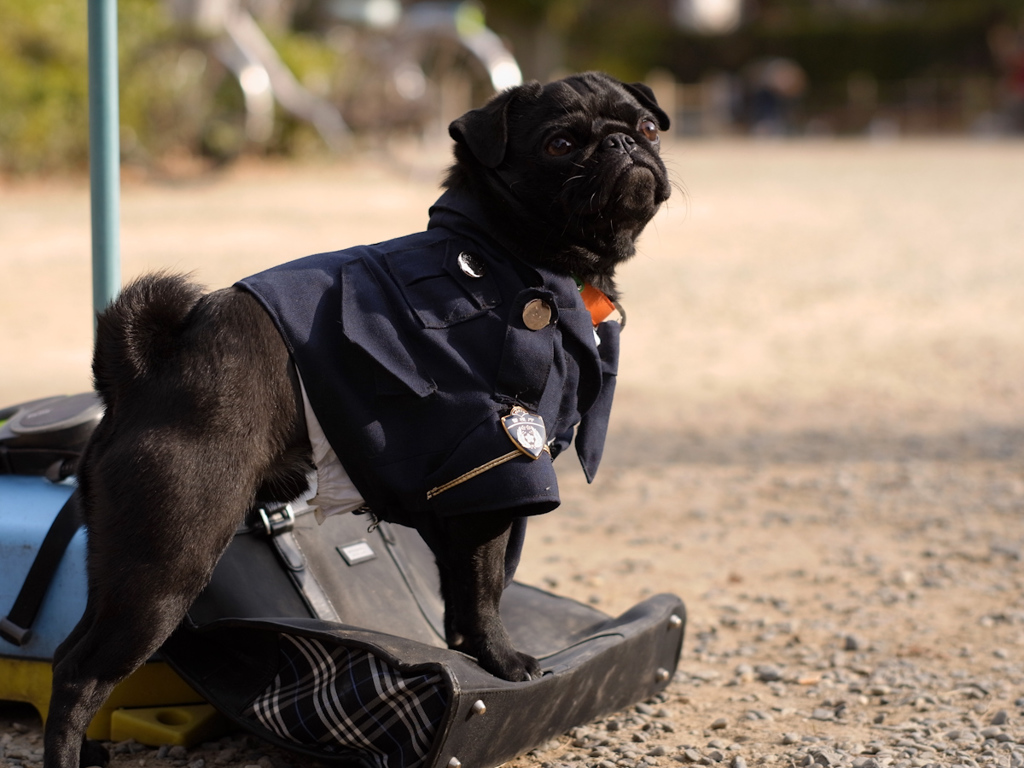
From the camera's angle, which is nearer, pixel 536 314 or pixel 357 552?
pixel 536 314

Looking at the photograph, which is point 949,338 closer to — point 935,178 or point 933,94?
point 935,178

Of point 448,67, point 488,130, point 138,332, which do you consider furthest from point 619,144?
point 448,67

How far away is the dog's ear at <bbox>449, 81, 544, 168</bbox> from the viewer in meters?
2.62

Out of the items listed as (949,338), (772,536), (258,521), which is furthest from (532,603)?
(949,338)

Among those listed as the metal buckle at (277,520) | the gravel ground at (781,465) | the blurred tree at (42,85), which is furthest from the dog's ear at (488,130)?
the blurred tree at (42,85)

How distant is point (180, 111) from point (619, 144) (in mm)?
14990

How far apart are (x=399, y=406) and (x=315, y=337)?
227mm

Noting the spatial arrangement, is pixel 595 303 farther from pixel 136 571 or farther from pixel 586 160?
pixel 136 571

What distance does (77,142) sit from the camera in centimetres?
1520

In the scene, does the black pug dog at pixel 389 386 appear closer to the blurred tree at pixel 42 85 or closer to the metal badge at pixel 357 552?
the metal badge at pixel 357 552

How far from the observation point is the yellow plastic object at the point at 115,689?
282 centimetres

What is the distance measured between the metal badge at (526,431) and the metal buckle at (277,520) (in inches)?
32.0

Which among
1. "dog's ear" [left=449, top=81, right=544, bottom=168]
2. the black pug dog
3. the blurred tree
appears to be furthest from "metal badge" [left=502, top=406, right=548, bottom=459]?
the blurred tree

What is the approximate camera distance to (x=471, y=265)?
2.57m
